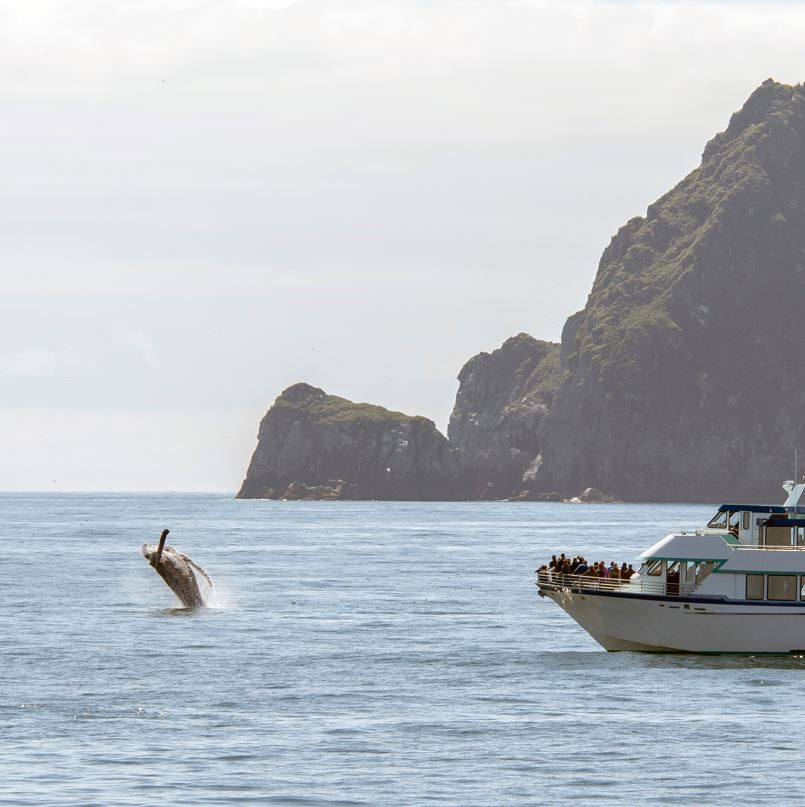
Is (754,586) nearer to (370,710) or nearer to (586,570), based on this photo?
(586,570)

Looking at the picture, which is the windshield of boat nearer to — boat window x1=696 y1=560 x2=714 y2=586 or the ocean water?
boat window x1=696 y1=560 x2=714 y2=586

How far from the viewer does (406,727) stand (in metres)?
48.0

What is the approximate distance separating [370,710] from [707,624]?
17.1m

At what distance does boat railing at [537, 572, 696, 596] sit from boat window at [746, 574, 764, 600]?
2.12m

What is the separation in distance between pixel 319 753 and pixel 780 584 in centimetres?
2534

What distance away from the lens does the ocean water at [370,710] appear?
3994 cm

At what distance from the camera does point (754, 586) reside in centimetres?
6259

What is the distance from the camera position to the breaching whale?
86.8 metres

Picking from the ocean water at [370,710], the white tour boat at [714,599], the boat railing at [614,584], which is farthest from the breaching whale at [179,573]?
the white tour boat at [714,599]

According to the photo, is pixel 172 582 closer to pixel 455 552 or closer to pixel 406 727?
pixel 406 727

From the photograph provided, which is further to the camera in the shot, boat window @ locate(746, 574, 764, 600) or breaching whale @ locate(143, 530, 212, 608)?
breaching whale @ locate(143, 530, 212, 608)

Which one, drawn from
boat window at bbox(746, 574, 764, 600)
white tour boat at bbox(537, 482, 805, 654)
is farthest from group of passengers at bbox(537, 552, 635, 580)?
boat window at bbox(746, 574, 764, 600)

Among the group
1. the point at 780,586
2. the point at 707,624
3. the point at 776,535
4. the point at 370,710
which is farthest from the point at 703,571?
the point at 370,710

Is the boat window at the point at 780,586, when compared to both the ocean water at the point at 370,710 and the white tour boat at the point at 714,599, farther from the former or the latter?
the ocean water at the point at 370,710
